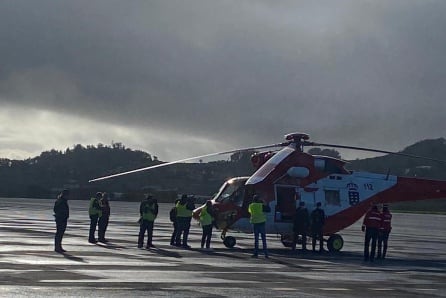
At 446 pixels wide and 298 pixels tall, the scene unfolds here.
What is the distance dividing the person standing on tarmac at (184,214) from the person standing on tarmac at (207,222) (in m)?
0.59

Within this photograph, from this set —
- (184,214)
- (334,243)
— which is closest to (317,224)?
(334,243)

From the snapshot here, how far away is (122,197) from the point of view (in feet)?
474

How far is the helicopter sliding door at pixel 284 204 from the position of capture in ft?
98.4

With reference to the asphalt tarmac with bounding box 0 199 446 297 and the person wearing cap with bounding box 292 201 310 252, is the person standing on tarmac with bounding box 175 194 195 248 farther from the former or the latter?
the person wearing cap with bounding box 292 201 310 252

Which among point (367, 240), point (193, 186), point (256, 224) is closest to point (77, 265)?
point (256, 224)

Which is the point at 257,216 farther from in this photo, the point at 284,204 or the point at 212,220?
the point at 284,204

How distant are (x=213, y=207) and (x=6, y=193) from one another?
145963mm

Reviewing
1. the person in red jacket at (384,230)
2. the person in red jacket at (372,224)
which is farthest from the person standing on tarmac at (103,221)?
the person in red jacket at (384,230)

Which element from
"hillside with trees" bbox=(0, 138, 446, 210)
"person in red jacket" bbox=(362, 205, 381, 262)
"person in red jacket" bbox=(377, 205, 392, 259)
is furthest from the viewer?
"hillside with trees" bbox=(0, 138, 446, 210)

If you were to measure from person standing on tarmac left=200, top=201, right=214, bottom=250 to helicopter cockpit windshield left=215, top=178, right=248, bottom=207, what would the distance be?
601 millimetres

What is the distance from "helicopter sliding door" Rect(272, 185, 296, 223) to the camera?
30000 millimetres

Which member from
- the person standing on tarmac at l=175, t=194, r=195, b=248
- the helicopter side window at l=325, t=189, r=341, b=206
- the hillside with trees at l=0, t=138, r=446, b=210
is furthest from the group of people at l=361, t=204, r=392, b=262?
the hillside with trees at l=0, t=138, r=446, b=210

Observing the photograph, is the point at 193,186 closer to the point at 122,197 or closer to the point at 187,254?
the point at 122,197

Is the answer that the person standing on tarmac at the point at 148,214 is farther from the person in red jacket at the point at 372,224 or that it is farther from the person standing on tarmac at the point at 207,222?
the person in red jacket at the point at 372,224
